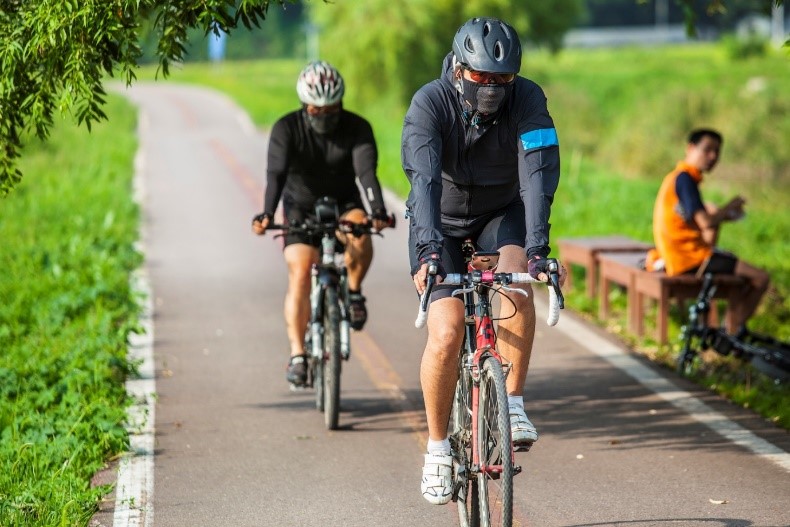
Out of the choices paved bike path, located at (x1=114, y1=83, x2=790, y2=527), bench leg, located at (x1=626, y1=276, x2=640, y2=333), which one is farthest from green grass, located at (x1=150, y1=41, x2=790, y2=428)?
paved bike path, located at (x1=114, y1=83, x2=790, y2=527)

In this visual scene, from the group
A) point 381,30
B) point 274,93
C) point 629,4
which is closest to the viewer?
point 381,30

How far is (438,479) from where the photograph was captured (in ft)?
18.0

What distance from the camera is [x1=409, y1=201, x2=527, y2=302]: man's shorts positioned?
5.82 m

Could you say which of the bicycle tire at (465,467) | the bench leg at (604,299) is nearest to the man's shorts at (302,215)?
the bicycle tire at (465,467)

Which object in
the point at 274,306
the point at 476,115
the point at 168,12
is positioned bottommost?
the point at 274,306

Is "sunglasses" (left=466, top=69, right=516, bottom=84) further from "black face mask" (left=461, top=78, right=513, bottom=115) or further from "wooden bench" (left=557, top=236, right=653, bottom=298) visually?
"wooden bench" (left=557, top=236, right=653, bottom=298)

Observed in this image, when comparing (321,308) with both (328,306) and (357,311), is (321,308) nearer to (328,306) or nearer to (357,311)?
(328,306)

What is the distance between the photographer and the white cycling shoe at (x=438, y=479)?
547 cm

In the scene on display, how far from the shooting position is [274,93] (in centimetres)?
6172

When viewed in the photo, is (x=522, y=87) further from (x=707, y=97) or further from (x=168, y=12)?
(x=707, y=97)

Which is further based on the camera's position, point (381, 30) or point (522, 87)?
point (381, 30)

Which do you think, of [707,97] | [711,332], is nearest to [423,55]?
[707,97]

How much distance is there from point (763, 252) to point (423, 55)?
77.2 ft

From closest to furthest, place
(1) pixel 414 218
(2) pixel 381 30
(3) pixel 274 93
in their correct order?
(1) pixel 414 218 → (2) pixel 381 30 → (3) pixel 274 93
